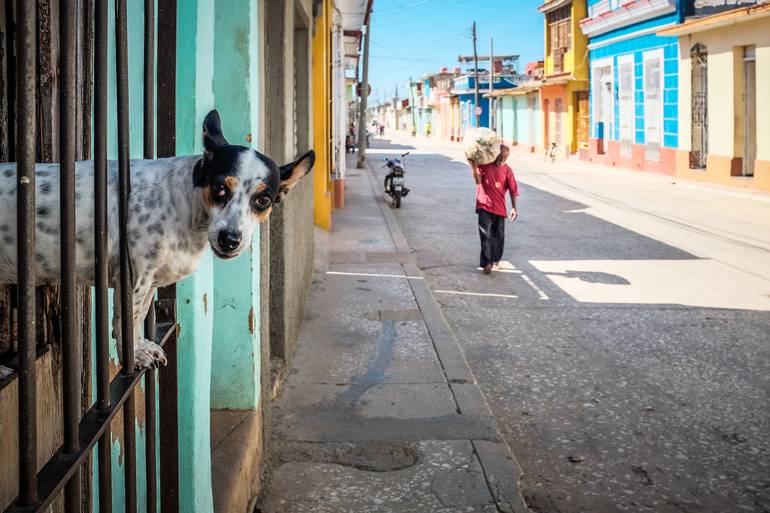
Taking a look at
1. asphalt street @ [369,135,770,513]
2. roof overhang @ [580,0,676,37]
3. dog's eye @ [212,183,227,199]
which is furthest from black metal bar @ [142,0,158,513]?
roof overhang @ [580,0,676,37]

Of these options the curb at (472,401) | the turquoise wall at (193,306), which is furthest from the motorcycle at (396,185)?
the turquoise wall at (193,306)

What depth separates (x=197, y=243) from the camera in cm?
198

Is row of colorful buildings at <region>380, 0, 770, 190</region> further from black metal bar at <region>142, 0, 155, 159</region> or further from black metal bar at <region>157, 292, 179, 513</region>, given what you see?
black metal bar at <region>142, 0, 155, 159</region>

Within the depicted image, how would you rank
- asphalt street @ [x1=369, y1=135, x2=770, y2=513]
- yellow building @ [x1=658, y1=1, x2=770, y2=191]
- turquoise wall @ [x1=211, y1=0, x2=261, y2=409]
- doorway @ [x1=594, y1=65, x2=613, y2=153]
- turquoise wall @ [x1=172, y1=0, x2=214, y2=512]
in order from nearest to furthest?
1. turquoise wall @ [x1=172, y1=0, x2=214, y2=512]
2. turquoise wall @ [x1=211, y1=0, x2=261, y2=409]
3. asphalt street @ [x1=369, y1=135, x2=770, y2=513]
4. yellow building @ [x1=658, y1=1, x2=770, y2=191]
5. doorway @ [x1=594, y1=65, x2=613, y2=153]

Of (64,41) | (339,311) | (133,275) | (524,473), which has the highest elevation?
(64,41)

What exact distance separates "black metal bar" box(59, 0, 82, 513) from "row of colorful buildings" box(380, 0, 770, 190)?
1853cm

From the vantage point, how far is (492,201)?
9047 millimetres

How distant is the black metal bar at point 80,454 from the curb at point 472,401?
2170 mm

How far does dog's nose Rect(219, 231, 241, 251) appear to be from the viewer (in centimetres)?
182

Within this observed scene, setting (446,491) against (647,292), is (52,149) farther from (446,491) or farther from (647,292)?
(647,292)

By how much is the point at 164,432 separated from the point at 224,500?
2.24 feet

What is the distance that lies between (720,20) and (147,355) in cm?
1991

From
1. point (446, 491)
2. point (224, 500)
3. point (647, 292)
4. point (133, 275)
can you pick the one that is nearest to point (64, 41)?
point (133, 275)

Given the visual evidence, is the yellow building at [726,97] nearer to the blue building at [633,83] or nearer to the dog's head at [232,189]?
the blue building at [633,83]
